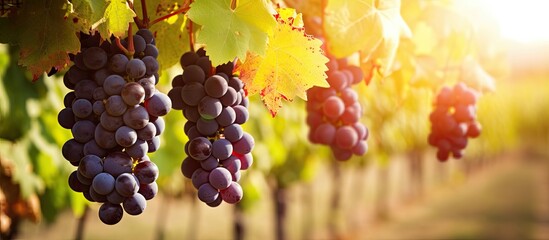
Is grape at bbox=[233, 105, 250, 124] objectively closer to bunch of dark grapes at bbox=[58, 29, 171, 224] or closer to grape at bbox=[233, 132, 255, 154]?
grape at bbox=[233, 132, 255, 154]

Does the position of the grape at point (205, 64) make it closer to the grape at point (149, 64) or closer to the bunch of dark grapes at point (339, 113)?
the grape at point (149, 64)

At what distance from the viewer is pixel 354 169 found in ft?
39.8

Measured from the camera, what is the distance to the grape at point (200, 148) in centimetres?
111

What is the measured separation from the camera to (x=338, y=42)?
135 centimetres

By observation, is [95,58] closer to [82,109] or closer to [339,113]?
[82,109]

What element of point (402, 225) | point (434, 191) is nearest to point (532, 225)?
point (402, 225)

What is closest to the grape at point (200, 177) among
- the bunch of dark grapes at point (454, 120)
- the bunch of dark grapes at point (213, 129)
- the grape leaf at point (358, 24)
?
the bunch of dark grapes at point (213, 129)

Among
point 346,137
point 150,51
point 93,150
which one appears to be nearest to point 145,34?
point 150,51

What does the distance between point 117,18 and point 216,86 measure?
219 millimetres

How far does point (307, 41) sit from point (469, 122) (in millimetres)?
875

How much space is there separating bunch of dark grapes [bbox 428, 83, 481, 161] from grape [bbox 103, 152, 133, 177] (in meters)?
1.05

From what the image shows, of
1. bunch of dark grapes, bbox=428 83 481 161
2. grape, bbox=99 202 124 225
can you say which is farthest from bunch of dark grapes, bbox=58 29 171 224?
bunch of dark grapes, bbox=428 83 481 161

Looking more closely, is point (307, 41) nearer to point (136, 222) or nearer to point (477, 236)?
point (136, 222)

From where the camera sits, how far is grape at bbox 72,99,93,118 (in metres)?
1.06
